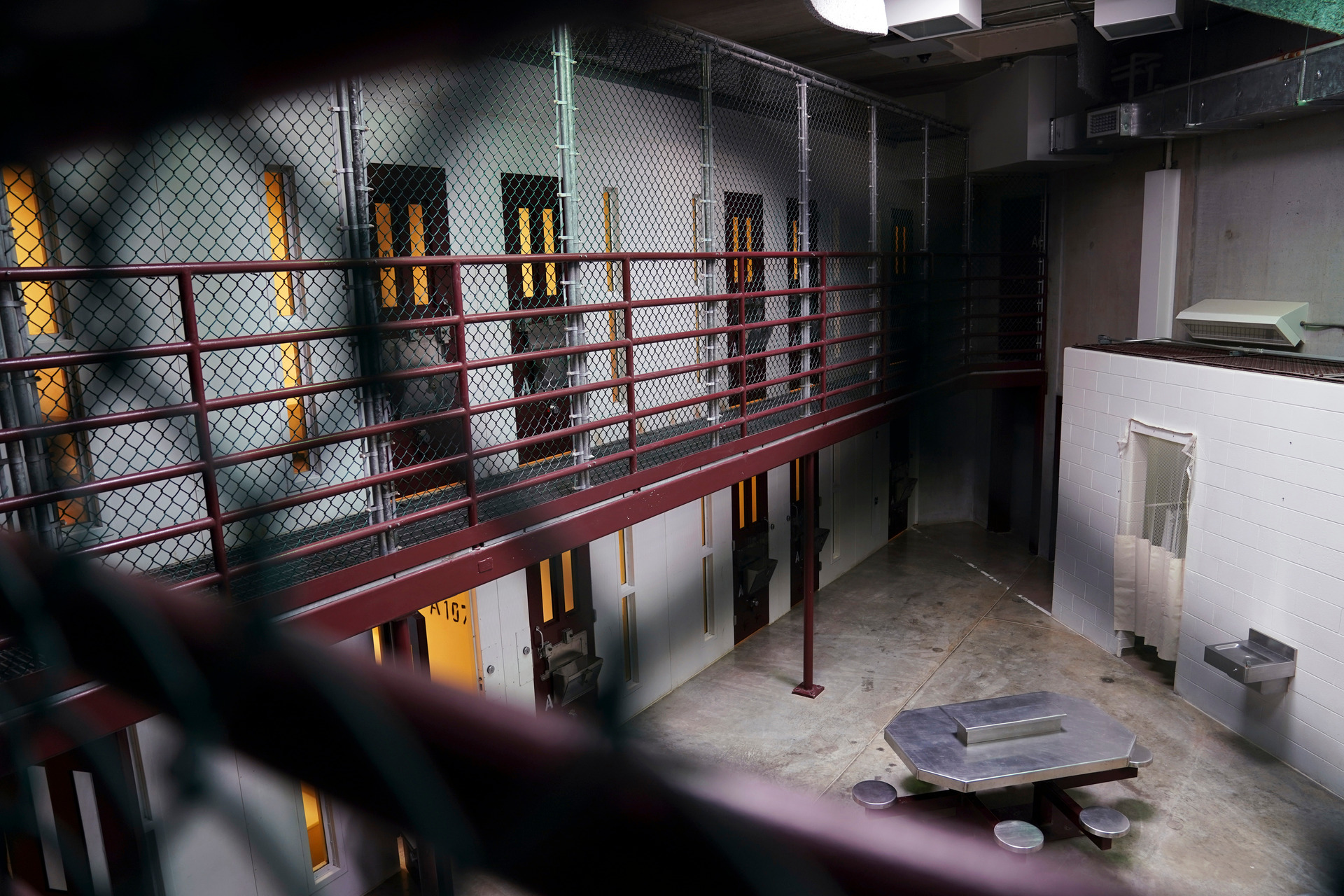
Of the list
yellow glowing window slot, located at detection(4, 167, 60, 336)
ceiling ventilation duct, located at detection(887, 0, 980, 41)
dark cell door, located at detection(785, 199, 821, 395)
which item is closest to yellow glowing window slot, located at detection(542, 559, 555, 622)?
dark cell door, located at detection(785, 199, 821, 395)

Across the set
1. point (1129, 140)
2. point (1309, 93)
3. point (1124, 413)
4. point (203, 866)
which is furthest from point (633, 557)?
point (1129, 140)

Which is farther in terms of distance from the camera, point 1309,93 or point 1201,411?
point 1201,411

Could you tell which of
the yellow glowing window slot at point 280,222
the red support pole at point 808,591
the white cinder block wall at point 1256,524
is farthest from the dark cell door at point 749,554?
the yellow glowing window slot at point 280,222

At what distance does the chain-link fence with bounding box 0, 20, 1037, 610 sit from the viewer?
18.5 inches

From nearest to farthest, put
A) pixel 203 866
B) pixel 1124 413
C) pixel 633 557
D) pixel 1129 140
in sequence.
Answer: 1. pixel 203 866
2. pixel 633 557
3. pixel 1124 413
4. pixel 1129 140

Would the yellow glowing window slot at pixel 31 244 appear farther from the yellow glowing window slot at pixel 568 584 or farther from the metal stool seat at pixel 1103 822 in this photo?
the metal stool seat at pixel 1103 822

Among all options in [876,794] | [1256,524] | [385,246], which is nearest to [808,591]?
[876,794]

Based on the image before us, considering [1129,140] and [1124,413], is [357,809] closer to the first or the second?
[1124,413]

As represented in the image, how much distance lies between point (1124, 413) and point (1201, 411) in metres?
0.86

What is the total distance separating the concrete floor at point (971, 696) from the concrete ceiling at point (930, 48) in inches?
173

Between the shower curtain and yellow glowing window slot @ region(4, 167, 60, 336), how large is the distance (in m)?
6.16

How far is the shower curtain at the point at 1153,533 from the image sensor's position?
608 cm

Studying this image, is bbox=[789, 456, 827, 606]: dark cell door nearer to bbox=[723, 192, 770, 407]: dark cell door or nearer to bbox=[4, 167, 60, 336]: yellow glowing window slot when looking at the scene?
bbox=[723, 192, 770, 407]: dark cell door

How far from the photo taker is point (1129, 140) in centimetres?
731
